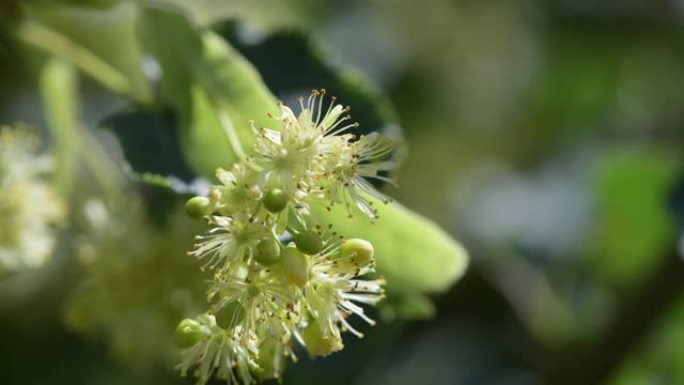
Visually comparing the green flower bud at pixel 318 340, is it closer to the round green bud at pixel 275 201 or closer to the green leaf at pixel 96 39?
the round green bud at pixel 275 201

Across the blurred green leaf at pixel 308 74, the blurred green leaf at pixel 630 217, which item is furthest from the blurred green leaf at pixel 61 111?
the blurred green leaf at pixel 630 217

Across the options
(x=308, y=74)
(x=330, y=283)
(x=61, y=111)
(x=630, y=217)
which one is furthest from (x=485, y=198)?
(x=330, y=283)

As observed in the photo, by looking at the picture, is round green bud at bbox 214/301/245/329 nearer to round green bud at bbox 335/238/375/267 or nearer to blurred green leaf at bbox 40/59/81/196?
round green bud at bbox 335/238/375/267

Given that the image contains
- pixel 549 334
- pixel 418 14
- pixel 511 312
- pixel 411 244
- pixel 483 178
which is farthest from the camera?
pixel 418 14

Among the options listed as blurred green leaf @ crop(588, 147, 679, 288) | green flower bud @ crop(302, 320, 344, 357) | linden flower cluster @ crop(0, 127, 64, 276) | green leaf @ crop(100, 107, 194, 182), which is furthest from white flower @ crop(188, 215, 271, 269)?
blurred green leaf @ crop(588, 147, 679, 288)

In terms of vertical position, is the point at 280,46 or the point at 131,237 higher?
the point at 280,46

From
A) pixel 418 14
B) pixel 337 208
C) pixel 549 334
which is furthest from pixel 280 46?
pixel 418 14

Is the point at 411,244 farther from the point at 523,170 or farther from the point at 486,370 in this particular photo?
the point at 523,170
